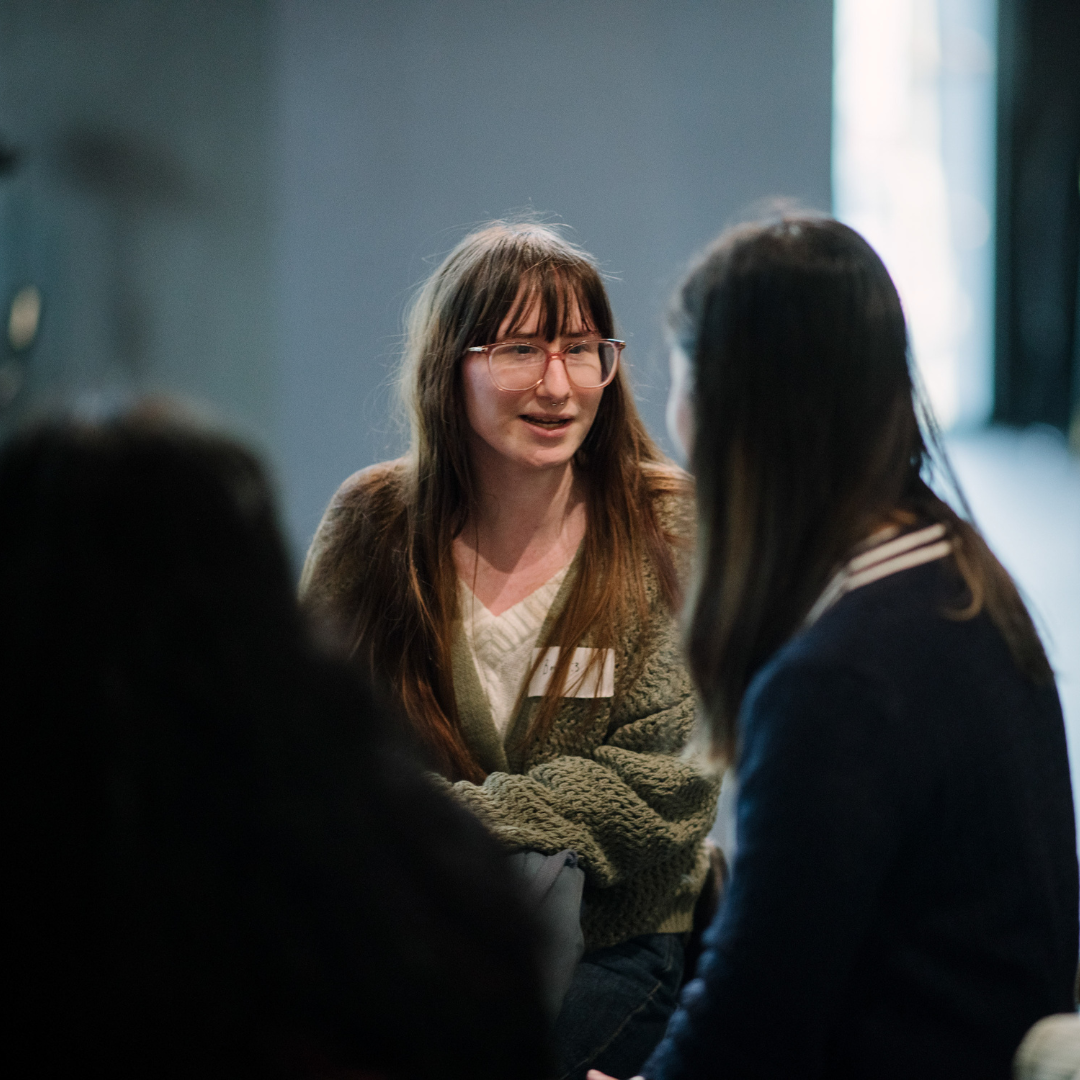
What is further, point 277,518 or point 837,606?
point 837,606

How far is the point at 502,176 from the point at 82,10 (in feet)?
5.51

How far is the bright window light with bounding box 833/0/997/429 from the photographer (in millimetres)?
3395

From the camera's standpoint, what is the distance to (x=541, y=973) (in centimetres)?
65

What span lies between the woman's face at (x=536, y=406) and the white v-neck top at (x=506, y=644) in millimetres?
199

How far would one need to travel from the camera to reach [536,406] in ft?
5.16


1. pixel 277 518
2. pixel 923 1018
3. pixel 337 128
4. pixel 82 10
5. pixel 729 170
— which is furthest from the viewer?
pixel 82 10

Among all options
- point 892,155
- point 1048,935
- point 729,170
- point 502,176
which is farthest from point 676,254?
point 1048,935

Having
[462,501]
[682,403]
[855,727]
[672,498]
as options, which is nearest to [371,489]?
[462,501]

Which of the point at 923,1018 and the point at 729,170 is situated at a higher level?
the point at 729,170

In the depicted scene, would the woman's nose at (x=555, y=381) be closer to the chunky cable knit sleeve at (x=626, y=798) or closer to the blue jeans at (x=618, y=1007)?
the chunky cable knit sleeve at (x=626, y=798)

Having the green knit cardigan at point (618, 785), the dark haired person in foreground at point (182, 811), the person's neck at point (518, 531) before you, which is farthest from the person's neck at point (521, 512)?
the dark haired person in foreground at point (182, 811)

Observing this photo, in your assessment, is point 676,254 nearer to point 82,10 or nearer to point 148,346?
point 148,346

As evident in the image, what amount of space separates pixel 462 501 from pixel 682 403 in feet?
2.50

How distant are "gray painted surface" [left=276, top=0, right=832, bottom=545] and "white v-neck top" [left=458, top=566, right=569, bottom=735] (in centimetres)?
112
